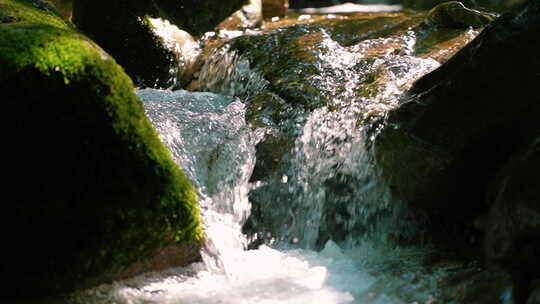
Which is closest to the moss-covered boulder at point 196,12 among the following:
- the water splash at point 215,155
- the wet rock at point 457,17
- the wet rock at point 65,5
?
the wet rock at point 65,5

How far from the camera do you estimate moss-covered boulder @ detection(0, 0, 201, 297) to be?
3076 mm

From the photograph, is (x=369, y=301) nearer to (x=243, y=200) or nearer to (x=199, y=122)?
(x=243, y=200)

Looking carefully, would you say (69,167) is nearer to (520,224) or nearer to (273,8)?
(520,224)

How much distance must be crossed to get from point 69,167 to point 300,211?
2047 millimetres

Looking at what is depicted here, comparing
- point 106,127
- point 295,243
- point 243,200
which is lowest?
point 295,243

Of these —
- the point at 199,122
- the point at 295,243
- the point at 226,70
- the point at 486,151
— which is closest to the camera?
the point at 486,151

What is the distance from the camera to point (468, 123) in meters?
3.84

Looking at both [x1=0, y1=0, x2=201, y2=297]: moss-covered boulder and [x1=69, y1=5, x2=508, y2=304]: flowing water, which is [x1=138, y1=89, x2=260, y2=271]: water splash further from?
[x1=0, y1=0, x2=201, y2=297]: moss-covered boulder

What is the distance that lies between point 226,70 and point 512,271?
3.89m

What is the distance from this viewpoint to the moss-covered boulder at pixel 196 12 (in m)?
7.52

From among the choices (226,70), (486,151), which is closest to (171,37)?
(226,70)

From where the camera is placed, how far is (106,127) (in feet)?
10.4

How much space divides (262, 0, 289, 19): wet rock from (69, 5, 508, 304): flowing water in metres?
3.91

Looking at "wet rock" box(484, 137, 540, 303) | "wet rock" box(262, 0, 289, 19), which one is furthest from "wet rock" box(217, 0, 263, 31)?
"wet rock" box(484, 137, 540, 303)
